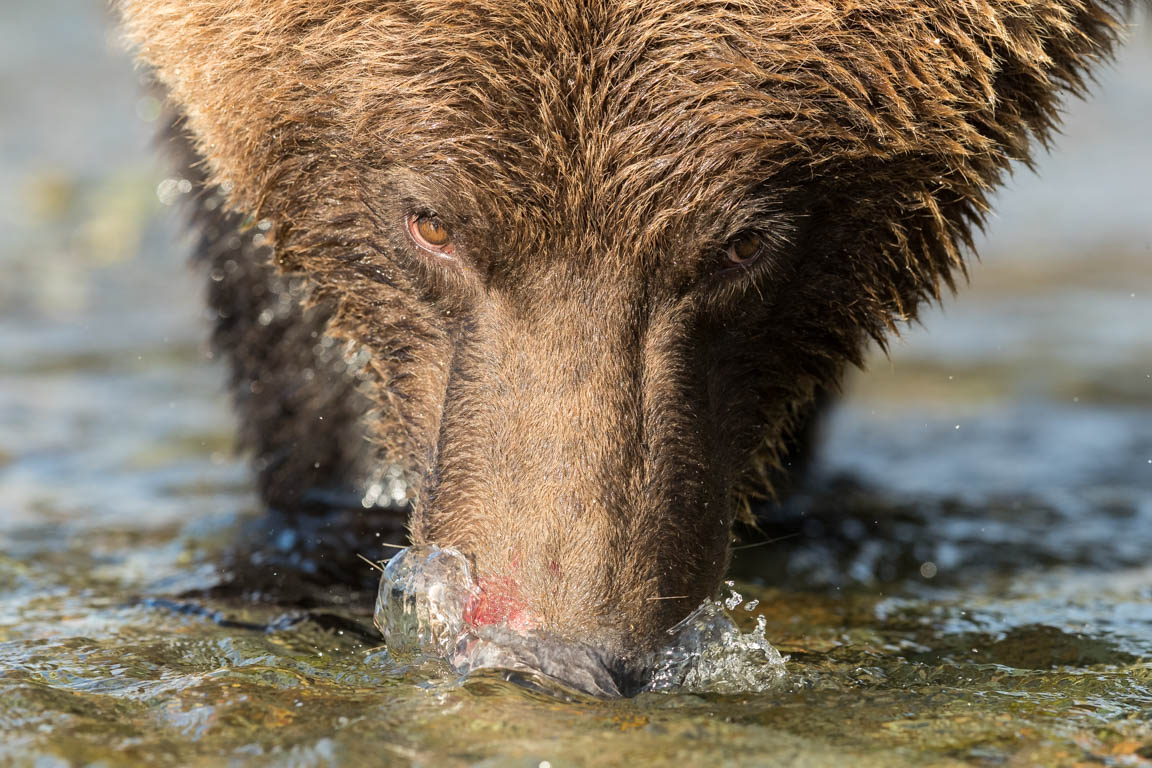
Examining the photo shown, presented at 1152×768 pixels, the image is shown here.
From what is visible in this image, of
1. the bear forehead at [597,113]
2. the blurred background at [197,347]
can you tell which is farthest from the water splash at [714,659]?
the blurred background at [197,347]

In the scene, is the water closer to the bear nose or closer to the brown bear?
the bear nose

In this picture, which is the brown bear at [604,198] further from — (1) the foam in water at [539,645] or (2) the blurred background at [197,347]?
(2) the blurred background at [197,347]

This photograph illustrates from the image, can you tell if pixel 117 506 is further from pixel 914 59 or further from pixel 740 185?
pixel 914 59

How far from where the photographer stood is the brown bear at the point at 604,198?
3.59 metres

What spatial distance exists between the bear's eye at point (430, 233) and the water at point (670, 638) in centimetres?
100

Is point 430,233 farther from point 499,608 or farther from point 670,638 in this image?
point 670,638

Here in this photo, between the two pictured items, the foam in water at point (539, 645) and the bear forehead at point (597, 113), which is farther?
the bear forehead at point (597, 113)

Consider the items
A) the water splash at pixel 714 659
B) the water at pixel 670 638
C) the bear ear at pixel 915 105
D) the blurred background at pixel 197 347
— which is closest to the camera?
the water at pixel 670 638

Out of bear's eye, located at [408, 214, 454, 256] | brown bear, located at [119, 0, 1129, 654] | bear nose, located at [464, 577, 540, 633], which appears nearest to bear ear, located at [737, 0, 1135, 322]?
brown bear, located at [119, 0, 1129, 654]

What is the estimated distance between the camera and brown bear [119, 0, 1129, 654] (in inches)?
141

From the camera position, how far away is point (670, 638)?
11.5ft

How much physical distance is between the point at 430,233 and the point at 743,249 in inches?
32.0

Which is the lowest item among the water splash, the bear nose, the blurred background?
the water splash

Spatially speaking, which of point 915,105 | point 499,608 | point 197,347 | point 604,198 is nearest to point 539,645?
point 499,608
